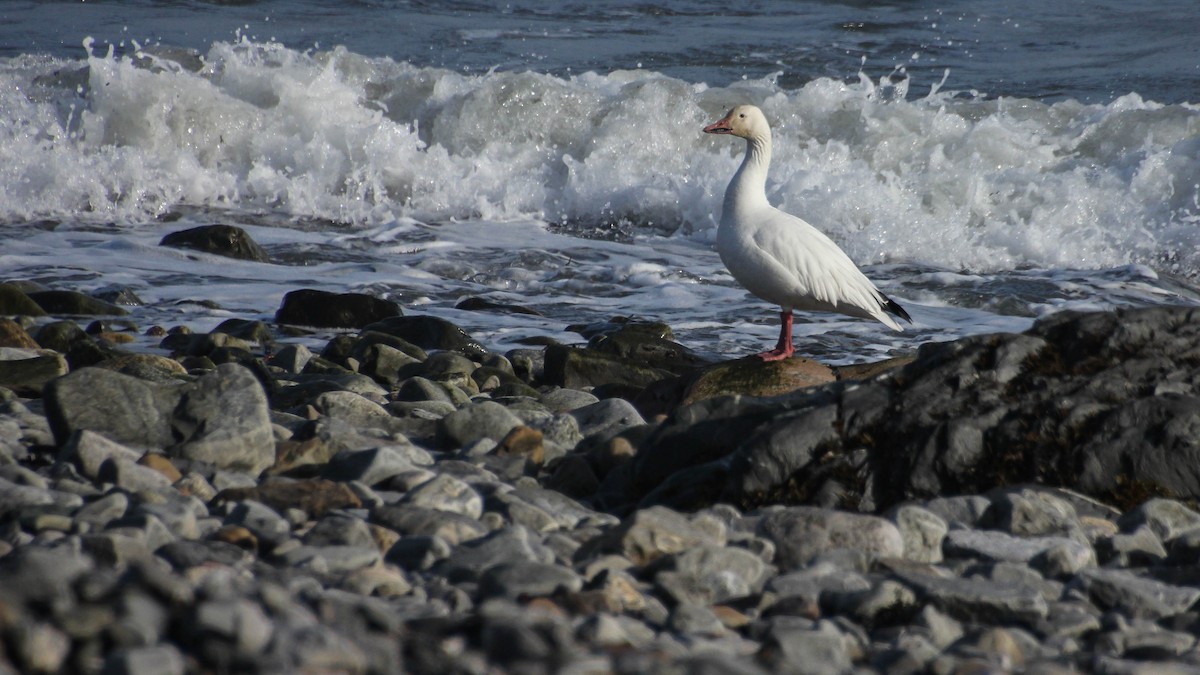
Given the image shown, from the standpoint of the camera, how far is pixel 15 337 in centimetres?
675

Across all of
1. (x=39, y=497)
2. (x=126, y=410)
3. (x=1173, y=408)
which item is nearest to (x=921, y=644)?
(x=1173, y=408)

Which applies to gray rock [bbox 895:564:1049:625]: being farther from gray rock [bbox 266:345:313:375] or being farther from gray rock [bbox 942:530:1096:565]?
gray rock [bbox 266:345:313:375]

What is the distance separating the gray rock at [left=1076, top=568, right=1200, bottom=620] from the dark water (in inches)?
541

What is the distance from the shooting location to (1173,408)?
356 centimetres

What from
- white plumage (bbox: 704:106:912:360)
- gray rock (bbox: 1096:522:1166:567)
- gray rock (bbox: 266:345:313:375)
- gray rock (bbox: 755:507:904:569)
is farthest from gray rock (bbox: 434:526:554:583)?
gray rock (bbox: 266:345:313:375)

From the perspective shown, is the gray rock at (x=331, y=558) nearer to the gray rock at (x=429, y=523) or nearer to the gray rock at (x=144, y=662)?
the gray rock at (x=429, y=523)

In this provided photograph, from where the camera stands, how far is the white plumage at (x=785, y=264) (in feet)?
21.2

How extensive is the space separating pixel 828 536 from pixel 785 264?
3.44m

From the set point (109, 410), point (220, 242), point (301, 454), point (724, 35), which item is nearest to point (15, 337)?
point (109, 410)

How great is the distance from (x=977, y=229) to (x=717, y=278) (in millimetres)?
2987

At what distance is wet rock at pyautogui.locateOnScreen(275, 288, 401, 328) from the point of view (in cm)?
797

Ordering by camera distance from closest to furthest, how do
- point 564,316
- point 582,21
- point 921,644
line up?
point 921,644 → point 564,316 → point 582,21

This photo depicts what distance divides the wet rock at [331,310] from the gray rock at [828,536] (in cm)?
516

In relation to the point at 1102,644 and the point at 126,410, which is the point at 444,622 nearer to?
the point at 1102,644
